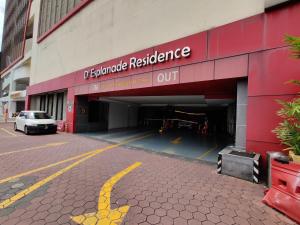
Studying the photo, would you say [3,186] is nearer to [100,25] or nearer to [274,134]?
[274,134]

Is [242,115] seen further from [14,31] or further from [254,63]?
[14,31]

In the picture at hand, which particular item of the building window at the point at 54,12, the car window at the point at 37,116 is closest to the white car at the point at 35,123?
the car window at the point at 37,116

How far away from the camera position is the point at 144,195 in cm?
416

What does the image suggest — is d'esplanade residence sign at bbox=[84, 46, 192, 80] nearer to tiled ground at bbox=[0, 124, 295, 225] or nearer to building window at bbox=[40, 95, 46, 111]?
tiled ground at bbox=[0, 124, 295, 225]

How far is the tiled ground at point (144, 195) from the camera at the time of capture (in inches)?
130

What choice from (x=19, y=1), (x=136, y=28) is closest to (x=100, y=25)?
(x=136, y=28)

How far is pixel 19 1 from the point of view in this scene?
39.0 meters

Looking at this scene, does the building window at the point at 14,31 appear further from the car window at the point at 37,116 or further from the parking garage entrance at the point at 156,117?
the parking garage entrance at the point at 156,117

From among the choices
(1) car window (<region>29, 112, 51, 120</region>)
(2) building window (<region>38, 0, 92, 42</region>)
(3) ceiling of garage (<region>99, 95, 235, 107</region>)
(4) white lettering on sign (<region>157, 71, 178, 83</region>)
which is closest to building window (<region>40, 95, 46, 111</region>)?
(2) building window (<region>38, 0, 92, 42</region>)

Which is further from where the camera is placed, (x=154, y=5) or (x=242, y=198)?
(x=154, y=5)

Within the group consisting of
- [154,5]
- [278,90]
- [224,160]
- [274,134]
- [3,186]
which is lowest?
[3,186]

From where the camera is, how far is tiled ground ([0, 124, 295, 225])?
10.9ft

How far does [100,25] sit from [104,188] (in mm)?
11612

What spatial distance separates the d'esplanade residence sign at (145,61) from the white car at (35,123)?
4938 millimetres
